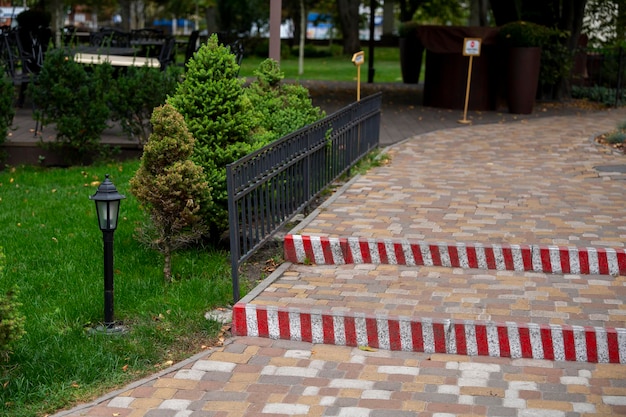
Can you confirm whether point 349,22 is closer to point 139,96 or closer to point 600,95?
point 600,95

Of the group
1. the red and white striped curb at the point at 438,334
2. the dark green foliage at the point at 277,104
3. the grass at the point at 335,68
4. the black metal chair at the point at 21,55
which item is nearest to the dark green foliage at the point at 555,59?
the grass at the point at 335,68

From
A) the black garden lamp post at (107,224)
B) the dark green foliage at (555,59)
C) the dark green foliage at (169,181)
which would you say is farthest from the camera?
the dark green foliage at (555,59)

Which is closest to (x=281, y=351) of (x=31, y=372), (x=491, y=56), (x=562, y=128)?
(x=31, y=372)

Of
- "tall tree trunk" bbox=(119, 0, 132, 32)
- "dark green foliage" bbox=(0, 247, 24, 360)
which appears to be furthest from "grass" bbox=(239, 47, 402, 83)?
"dark green foliage" bbox=(0, 247, 24, 360)

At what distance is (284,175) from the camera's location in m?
8.30

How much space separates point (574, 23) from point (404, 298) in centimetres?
1651

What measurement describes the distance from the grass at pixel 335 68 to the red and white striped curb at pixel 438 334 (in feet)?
57.3

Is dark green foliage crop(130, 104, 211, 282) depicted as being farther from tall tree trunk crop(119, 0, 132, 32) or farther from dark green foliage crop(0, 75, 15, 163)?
tall tree trunk crop(119, 0, 132, 32)

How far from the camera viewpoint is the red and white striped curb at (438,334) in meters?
6.05

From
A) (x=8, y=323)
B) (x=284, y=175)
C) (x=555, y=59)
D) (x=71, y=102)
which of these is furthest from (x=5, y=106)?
(x=555, y=59)

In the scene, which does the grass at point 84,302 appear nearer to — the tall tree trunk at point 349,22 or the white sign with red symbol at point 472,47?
the white sign with red symbol at point 472,47

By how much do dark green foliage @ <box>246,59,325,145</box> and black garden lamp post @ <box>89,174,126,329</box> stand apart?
326 centimetres

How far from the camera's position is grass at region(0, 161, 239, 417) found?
223 inches

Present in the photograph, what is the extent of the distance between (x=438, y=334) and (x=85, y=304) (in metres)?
2.53
